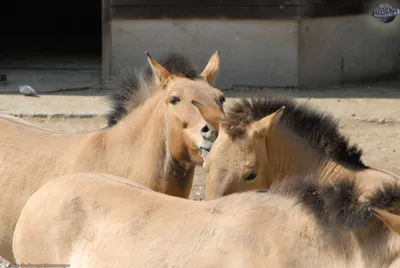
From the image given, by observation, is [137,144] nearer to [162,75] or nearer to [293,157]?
[162,75]

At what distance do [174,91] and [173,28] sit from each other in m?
6.33

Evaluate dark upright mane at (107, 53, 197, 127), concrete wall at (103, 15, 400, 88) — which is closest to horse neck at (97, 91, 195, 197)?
dark upright mane at (107, 53, 197, 127)

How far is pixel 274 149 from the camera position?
5207 mm

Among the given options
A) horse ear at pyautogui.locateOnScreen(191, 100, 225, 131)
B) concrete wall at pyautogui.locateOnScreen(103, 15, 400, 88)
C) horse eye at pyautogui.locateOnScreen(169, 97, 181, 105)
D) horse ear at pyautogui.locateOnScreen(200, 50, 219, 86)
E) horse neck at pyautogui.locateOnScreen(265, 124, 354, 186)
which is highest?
horse ear at pyautogui.locateOnScreen(200, 50, 219, 86)

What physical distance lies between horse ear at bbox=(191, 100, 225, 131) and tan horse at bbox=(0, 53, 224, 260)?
0.09 feet

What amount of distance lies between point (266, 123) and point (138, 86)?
963mm

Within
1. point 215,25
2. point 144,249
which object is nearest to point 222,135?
point 144,249

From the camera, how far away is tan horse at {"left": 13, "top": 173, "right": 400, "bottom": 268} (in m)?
3.25

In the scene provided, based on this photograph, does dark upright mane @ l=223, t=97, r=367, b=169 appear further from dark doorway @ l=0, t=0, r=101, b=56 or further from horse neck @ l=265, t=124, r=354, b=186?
dark doorway @ l=0, t=0, r=101, b=56

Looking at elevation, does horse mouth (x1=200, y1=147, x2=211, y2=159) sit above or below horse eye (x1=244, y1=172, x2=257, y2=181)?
above

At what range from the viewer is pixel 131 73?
5.68 meters

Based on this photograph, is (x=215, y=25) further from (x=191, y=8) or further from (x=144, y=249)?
(x=144, y=249)

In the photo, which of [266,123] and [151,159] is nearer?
[266,123]

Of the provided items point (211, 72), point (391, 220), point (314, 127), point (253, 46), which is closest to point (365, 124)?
point (253, 46)
